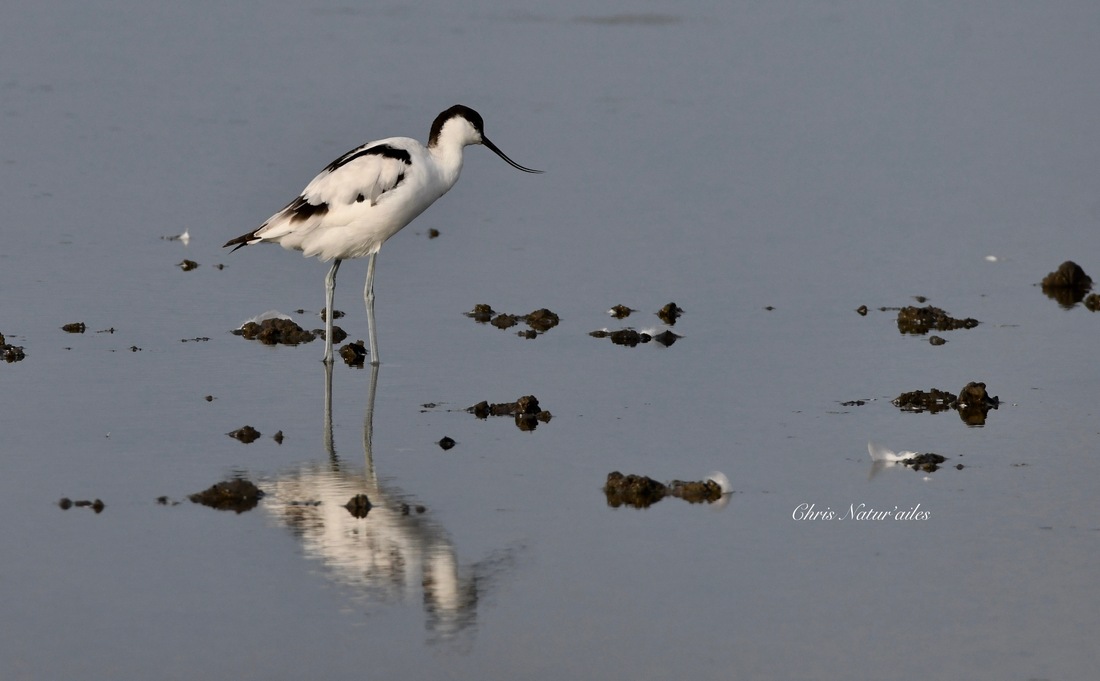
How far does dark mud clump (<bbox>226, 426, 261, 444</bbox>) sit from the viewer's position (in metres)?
7.77

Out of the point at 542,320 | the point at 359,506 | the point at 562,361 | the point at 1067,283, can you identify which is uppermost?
the point at 1067,283

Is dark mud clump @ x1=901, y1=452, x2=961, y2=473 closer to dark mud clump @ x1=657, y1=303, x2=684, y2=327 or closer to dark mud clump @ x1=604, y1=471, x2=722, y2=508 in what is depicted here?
dark mud clump @ x1=604, y1=471, x2=722, y2=508

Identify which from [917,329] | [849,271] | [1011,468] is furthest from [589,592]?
[849,271]

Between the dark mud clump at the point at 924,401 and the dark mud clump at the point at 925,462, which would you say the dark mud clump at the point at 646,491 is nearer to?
the dark mud clump at the point at 925,462

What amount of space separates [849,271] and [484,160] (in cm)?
475

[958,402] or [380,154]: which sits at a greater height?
[380,154]

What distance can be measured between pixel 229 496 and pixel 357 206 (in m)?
3.24

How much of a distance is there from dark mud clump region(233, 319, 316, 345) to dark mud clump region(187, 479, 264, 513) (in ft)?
9.56

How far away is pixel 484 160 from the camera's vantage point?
15.2m

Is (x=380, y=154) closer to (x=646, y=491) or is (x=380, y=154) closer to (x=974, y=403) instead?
(x=646, y=491)

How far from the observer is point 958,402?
27.9 ft

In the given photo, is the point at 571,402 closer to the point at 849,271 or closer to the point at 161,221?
the point at 849,271

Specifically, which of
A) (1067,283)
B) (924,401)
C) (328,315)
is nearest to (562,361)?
(328,315)

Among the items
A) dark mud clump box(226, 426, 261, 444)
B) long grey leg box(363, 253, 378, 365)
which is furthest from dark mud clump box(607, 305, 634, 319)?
dark mud clump box(226, 426, 261, 444)
